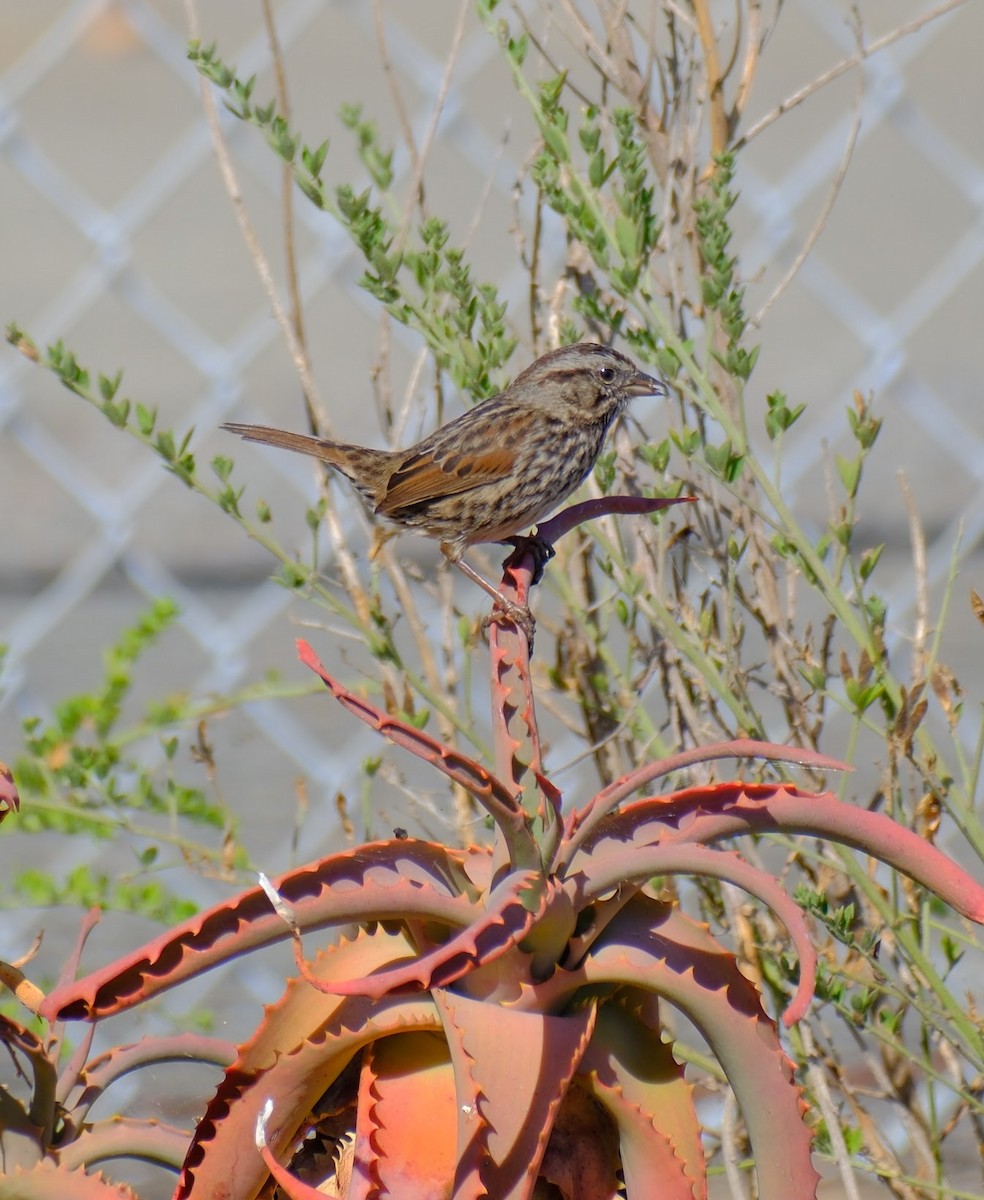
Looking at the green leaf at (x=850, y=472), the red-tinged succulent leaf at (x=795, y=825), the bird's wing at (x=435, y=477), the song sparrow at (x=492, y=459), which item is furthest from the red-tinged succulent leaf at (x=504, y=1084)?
the bird's wing at (x=435, y=477)

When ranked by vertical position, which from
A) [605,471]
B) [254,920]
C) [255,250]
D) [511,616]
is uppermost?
[255,250]

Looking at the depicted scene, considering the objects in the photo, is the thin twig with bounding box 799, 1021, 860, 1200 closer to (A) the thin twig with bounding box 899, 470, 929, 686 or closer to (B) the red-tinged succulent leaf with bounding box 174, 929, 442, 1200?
(A) the thin twig with bounding box 899, 470, 929, 686

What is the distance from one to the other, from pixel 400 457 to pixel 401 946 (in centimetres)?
171

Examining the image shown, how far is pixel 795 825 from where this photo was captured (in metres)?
0.90

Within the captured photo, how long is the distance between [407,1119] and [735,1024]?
0.20 meters

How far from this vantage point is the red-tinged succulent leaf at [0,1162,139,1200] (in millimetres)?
979

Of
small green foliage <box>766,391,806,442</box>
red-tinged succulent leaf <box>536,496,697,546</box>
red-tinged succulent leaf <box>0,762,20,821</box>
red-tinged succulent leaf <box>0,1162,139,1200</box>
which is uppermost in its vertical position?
small green foliage <box>766,391,806,442</box>

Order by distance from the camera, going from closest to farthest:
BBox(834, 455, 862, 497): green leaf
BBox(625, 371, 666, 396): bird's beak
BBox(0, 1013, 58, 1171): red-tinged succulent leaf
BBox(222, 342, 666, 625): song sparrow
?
BBox(0, 1013, 58, 1171): red-tinged succulent leaf
BBox(834, 455, 862, 497): green leaf
BBox(625, 371, 666, 396): bird's beak
BBox(222, 342, 666, 625): song sparrow

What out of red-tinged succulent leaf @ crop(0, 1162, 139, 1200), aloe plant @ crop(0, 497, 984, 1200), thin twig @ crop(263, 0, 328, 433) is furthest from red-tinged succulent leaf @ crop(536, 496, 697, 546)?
thin twig @ crop(263, 0, 328, 433)

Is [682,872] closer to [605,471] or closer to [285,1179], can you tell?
[285,1179]

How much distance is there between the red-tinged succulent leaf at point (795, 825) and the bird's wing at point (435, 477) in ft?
5.50

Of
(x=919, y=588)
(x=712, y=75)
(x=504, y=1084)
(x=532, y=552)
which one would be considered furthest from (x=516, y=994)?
(x=712, y=75)

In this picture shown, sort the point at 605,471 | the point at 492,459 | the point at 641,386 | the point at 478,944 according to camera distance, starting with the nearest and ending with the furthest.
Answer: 1. the point at 478,944
2. the point at 605,471
3. the point at 641,386
4. the point at 492,459

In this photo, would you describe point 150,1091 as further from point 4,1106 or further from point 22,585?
point 22,585
